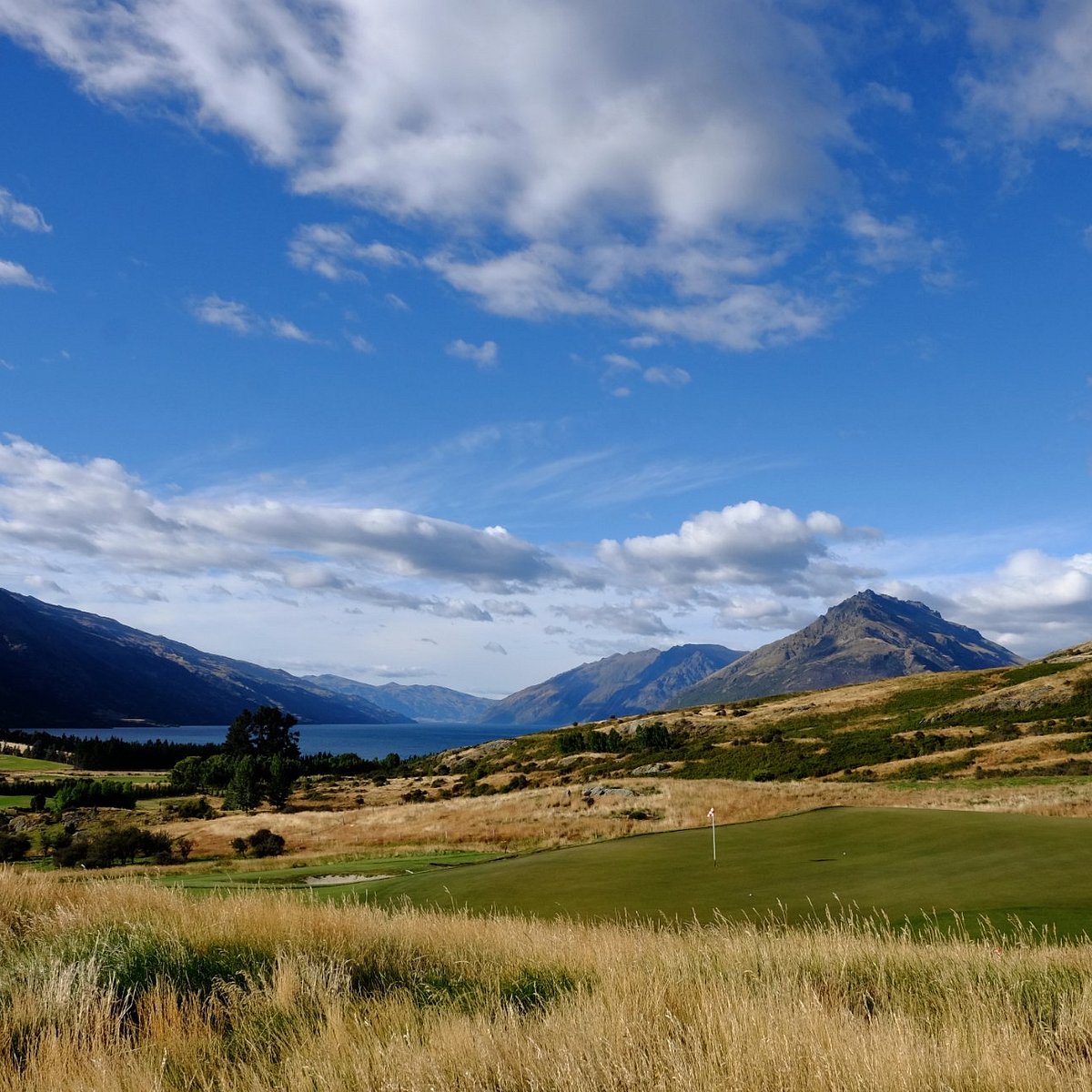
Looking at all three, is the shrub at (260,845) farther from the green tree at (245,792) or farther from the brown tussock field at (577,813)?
the green tree at (245,792)

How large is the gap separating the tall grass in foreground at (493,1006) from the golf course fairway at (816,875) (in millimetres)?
3597

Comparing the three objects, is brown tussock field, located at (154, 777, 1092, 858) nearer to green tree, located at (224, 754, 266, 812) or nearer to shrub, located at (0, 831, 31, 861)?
shrub, located at (0, 831, 31, 861)

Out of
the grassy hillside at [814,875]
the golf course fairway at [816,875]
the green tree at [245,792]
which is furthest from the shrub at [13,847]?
the golf course fairway at [816,875]

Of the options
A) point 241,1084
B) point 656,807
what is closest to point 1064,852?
point 241,1084

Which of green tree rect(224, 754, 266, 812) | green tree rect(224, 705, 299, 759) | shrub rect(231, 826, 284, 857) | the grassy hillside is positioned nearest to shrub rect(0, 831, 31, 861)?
shrub rect(231, 826, 284, 857)

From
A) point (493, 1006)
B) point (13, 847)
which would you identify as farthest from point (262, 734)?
point (493, 1006)

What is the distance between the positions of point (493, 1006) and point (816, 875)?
1116cm

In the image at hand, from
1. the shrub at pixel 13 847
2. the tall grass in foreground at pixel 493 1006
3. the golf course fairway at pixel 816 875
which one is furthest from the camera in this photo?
the shrub at pixel 13 847

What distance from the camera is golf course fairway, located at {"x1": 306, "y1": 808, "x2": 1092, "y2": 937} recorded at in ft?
38.4

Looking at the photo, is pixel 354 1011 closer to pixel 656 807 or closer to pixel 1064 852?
pixel 1064 852

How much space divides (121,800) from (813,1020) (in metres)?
84.2

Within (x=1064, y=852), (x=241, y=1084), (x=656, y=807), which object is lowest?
(x=656, y=807)

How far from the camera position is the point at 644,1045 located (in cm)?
436

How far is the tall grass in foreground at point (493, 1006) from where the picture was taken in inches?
155
